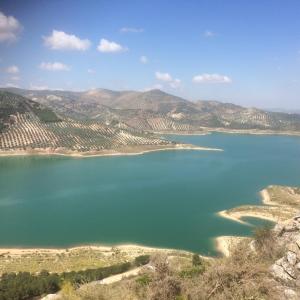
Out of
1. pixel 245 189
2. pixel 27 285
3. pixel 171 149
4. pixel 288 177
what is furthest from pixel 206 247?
pixel 171 149

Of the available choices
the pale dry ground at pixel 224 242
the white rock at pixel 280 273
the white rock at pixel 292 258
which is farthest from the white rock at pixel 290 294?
the pale dry ground at pixel 224 242

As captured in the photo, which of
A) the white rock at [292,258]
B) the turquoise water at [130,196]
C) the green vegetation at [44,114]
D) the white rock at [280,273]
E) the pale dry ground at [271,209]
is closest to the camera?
the white rock at [280,273]

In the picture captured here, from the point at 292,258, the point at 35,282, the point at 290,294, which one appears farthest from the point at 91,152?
the point at 290,294

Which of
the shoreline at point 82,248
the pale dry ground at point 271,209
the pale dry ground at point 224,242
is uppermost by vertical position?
the pale dry ground at point 271,209

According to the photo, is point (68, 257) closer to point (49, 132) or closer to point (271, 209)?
point (271, 209)

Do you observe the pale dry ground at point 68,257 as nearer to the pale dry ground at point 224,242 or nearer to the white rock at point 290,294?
the pale dry ground at point 224,242

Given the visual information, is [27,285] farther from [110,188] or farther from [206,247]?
[110,188]
